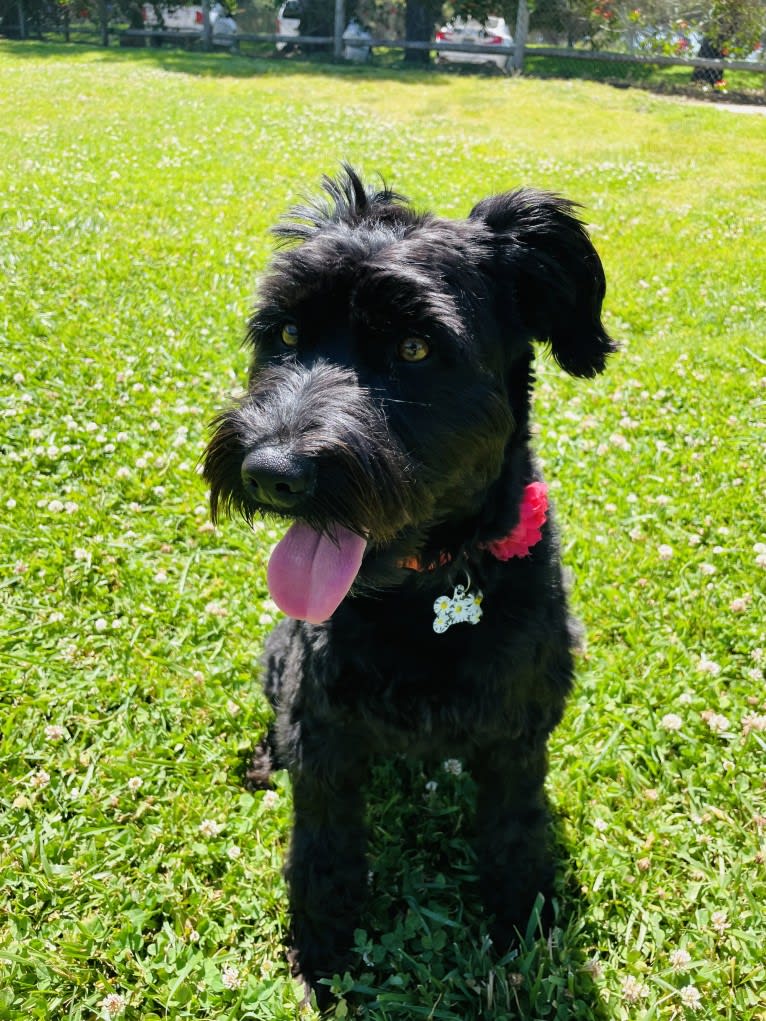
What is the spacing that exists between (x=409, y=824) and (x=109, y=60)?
98.4 ft

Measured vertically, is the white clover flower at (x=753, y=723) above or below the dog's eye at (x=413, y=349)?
below

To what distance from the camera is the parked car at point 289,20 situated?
1158 inches

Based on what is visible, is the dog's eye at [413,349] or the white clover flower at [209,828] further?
the white clover flower at [209,828]

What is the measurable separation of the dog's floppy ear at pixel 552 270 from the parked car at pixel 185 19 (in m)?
34.1

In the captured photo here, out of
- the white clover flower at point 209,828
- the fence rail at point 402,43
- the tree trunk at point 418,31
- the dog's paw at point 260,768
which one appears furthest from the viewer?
the tree trunk at point 418,31

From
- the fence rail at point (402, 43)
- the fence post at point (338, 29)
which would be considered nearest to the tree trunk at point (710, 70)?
the fence rail at point (402, 43)

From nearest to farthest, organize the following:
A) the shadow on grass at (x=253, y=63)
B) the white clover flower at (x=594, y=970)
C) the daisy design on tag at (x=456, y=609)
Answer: the daisy design on tag at (x=456, y=609) → the white clover flower at (x=594, y=970) → the shadow on grass at (x=253, y=63)

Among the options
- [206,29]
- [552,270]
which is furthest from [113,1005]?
[206,29]

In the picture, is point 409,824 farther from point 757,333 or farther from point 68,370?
point 757,333

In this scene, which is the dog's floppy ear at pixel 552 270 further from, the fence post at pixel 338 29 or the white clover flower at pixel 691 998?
the fence post at pixel 338 29

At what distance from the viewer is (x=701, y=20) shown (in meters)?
21.1

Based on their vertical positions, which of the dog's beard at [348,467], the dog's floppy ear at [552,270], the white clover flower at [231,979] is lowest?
the white clover flower at [231,979]

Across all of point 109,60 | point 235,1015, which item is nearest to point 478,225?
point 235,1015

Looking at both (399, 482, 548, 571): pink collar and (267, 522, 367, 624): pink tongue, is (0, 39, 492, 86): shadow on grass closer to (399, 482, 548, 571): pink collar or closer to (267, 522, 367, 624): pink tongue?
(399, 482, 548, 571): pink collar
